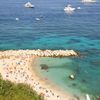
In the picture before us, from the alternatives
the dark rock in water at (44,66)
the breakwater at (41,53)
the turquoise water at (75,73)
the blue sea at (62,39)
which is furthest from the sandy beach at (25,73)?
the blue sea at (62,39)

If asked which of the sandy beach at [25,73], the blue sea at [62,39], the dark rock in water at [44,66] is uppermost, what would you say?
the sandy beach at [25,73]

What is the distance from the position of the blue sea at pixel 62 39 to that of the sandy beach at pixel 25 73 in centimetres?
237

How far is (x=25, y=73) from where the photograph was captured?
60.6 m

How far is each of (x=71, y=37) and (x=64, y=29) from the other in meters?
14.7

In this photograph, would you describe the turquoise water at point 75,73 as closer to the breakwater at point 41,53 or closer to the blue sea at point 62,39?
the blue sea at point 62,39

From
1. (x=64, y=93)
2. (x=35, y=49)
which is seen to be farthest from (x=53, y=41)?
(x=64, y=93)

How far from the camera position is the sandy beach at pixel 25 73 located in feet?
171

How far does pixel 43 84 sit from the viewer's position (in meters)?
56.2

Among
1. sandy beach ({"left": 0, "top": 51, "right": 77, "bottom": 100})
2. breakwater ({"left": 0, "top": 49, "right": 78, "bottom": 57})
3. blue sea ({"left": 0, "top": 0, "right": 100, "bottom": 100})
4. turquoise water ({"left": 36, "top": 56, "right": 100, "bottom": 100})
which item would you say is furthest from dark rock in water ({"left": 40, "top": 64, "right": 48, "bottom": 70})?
breakwater ({"left": 0, "top": 49, "right": 78, "bottom": 57})

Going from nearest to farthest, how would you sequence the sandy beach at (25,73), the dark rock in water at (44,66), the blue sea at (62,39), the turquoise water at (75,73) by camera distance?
1. the sandy beach at (25,73)
2. the turquoise water at (75,73)
3. the blue sea at (62,39)
4. the dark rock in water at (44,66)

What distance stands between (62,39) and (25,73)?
33.0m

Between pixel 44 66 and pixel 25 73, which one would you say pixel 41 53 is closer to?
pixel 44 66

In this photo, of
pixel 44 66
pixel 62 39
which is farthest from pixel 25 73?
pixel 62 39

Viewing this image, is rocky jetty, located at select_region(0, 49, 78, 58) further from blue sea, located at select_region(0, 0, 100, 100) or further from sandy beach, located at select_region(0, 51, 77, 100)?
blue sea, located at select_region(0, 0, 100, 100)
